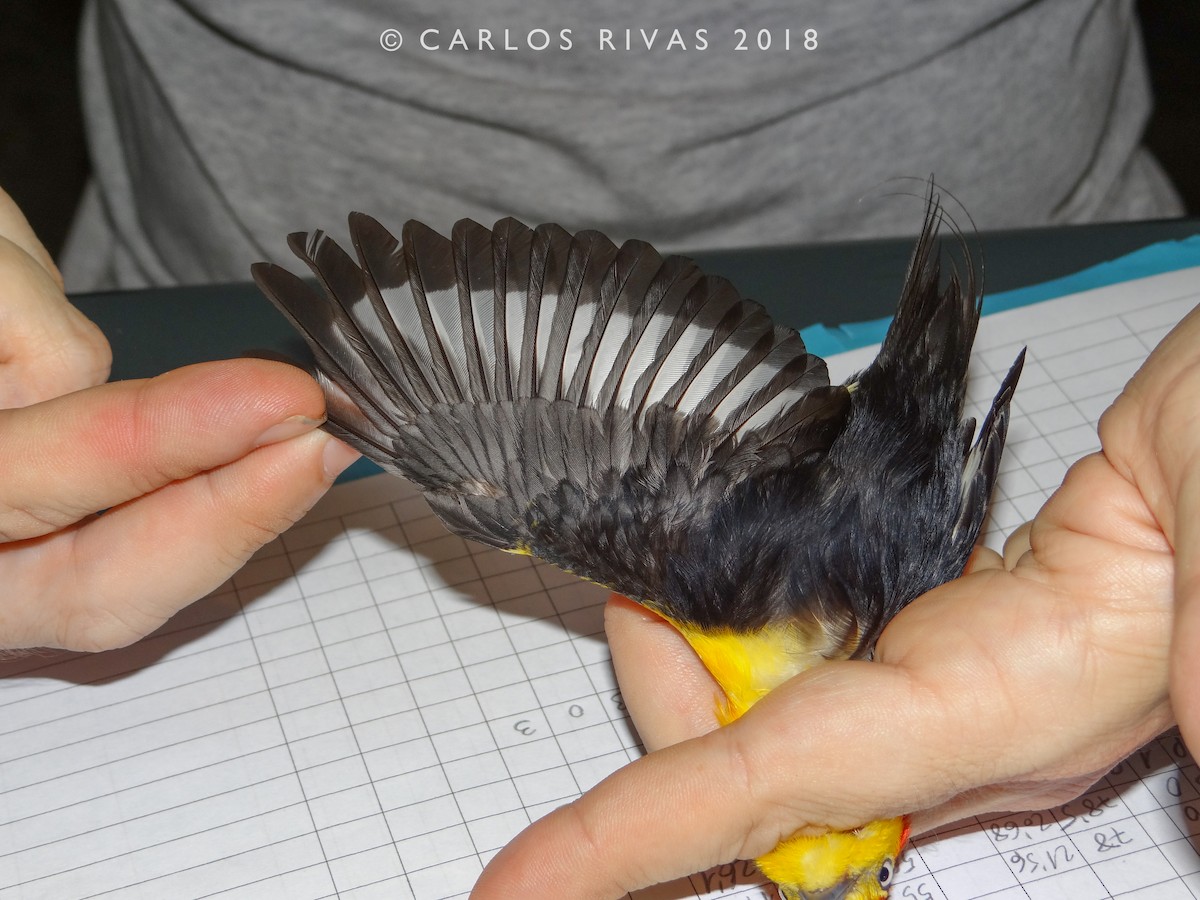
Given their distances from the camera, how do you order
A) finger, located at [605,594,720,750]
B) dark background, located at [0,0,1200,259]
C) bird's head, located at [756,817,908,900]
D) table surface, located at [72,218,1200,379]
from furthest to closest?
dark background, located at [0,0,1200,259]
table surface, located at [72,218,1200,379]
finger, located at [605,594,720,750]
bird's head, located at [756,817,908,900]

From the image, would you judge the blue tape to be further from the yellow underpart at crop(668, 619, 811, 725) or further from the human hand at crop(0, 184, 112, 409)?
the human hand at crop(0, 184, 112, 409)

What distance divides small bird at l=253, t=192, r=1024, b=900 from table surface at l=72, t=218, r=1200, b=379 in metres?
0.32

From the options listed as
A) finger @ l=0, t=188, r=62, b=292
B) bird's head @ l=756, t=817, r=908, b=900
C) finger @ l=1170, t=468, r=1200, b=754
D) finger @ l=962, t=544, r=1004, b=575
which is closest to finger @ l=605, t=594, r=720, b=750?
bird's head @ l=756, t=817, r=908, b=900

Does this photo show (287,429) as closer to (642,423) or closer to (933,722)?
(642,423)

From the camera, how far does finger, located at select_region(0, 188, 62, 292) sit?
97cm

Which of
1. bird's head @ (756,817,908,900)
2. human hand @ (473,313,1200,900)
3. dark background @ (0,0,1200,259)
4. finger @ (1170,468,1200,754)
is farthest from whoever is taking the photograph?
dark background @ (0,0,1200,259)

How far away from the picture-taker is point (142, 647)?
1053 mm

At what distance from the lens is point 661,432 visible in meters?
0.91

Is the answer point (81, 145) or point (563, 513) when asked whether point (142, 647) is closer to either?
point (563, 513)

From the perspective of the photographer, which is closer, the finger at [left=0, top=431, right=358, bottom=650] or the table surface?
the finger at [left=0, top=431, right=358, bottom=650]

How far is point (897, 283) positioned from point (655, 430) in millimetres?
519

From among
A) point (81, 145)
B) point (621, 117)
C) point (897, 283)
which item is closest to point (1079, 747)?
point (897, 283)

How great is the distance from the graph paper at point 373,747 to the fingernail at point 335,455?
217 millimetres

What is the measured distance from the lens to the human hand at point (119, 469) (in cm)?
83
